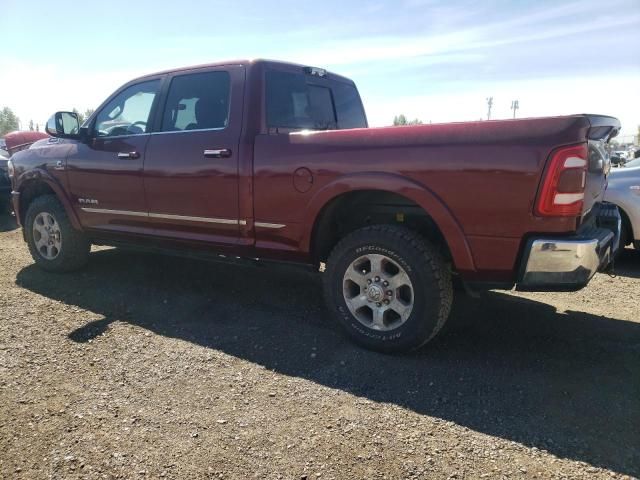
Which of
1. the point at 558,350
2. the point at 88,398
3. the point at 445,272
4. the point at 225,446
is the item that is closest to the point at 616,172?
the point at 558,350

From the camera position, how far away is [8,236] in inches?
291

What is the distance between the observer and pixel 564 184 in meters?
2.63

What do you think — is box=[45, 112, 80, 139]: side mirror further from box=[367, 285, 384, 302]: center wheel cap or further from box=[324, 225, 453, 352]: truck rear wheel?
box=[367, 285, 384, 302]: center wheel cap

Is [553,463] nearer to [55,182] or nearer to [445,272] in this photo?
[445,272]

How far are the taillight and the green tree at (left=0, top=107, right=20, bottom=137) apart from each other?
86597 millimetres

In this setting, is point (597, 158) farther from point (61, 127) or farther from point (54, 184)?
point (54, 184)

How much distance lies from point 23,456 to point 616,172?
623cm

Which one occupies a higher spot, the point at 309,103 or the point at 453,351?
the point at 309,103

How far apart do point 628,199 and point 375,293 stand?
13.0 feet

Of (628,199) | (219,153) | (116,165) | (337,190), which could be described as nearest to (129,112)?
(116,165)

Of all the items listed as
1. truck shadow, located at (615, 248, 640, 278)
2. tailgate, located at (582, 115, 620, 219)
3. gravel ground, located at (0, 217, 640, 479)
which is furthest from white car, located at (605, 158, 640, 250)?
tailgate, located at (582, 115, 620, 219)

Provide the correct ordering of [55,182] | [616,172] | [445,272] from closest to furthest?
[445,272] < [55,182] < [616,172]

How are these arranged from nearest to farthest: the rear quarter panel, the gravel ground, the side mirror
Result: the gravel ground → the rear quarter panel → the side mirror

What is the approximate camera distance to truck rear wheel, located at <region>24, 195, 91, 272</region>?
5.02 m
